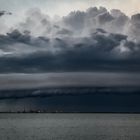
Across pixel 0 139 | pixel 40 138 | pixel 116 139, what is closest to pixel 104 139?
pixel 116 139

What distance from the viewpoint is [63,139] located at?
194 metres

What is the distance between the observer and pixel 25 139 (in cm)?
19512

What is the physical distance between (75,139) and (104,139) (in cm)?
1118

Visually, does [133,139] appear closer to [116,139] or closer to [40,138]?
[116,139]

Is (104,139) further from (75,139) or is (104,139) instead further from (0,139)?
(0,139)

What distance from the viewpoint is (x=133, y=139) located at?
19512 cm

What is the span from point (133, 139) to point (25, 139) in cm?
4162

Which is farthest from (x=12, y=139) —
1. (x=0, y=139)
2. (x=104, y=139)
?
(x=104, y=139)

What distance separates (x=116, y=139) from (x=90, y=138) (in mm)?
10234

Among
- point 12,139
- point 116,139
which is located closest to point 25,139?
point 12,139

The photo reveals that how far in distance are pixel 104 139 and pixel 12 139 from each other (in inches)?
1397

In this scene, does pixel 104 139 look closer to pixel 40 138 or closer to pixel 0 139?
pixel 40 138

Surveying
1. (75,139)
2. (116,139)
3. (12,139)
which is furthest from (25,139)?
(116,139)

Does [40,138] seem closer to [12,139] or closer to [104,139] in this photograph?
[12,139]
